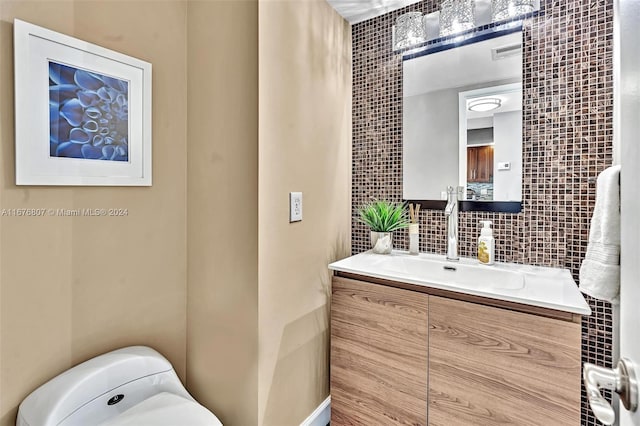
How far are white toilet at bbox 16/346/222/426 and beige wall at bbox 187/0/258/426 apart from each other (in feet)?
0.64

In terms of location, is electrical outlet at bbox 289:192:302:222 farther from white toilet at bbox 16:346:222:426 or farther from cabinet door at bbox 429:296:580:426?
white toilet at bbox 16:346:222:426

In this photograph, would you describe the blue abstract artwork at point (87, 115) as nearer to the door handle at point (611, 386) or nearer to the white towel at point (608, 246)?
the door handle at point (611, 386)

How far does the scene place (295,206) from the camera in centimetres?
144

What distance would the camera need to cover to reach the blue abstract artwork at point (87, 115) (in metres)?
1.11

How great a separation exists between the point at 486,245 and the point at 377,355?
671 mm

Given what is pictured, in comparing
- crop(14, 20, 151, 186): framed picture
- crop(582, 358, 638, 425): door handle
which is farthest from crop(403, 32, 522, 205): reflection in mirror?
crop(14, 20, 151, 186): framed picture

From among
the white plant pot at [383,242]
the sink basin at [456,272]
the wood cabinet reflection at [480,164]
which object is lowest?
the sink basin at [456,272]

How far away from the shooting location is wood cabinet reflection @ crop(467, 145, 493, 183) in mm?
1507

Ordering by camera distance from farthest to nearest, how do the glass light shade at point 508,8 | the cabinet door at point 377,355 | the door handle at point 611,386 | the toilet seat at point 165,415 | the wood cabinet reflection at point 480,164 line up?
the wood cabinet reflection at point 480,164 → the glass light shade at point 508,8 → the cabinet door at point 377,355 → the toilet seat at point 165,415 → the door handle at point 611,386

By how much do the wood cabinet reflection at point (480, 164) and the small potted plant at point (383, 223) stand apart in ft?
1.25

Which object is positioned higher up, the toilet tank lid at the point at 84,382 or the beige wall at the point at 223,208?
the beige wall at the point at 223,208

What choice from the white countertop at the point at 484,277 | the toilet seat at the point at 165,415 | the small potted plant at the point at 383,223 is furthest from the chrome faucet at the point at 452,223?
the toilet seat at the point at 165,415

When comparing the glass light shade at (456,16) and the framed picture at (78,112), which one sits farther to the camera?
the glass light shade at (456,16)

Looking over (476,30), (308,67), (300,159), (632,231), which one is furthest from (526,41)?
(632,231)
